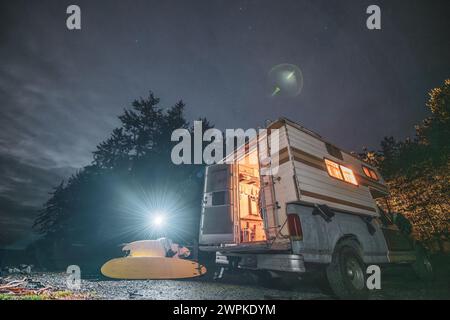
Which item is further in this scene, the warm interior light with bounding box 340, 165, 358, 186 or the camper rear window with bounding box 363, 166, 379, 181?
the camper rear window with bounding box 363, 166, 379, 181

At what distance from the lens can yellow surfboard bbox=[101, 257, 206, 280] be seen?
285 inches

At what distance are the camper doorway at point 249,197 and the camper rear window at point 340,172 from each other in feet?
7.29

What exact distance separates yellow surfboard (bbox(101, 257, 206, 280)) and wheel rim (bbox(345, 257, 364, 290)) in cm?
411

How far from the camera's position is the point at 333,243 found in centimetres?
544

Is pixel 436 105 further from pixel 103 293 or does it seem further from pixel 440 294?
pixel 103 293

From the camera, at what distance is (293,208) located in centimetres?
531

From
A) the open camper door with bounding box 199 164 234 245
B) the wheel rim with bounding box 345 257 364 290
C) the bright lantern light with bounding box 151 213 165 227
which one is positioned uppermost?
the bright lantern light with bounding box 151 213 165 227

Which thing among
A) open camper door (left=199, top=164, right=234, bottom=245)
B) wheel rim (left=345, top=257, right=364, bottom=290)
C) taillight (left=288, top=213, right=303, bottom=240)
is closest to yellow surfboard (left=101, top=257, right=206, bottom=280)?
open camper door (left=199, top=164, right=234, bottom=245)

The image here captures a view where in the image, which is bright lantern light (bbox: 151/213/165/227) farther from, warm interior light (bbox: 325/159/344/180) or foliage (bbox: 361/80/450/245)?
foliage (bbox: 361/80/450/245)

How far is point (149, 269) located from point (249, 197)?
412 centimetres

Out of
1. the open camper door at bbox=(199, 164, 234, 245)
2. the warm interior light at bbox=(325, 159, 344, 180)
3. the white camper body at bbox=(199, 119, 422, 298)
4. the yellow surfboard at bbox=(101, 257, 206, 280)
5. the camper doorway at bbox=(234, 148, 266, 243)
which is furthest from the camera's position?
the camper doorway at bbox=(234, 148, 266, 243)

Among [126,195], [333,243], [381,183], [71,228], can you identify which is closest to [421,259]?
[381,183]

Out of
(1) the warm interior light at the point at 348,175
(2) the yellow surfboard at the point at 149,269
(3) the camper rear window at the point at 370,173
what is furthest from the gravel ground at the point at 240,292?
(3) the camper rear window at the point at 370,173
